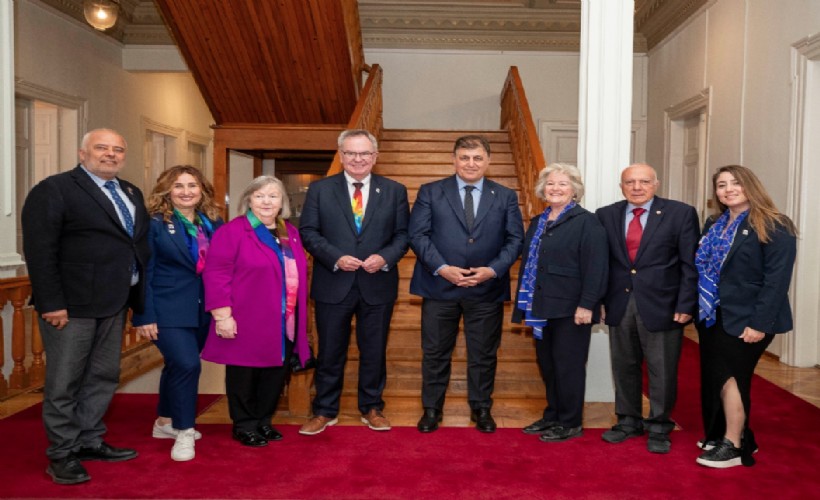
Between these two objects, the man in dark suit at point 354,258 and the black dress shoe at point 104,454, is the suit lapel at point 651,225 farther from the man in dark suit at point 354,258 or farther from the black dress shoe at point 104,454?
the black dress shoe at point 104,454

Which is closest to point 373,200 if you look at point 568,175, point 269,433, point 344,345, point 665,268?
point 344,345

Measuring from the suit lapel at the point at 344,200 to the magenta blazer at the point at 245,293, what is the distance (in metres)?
0.48

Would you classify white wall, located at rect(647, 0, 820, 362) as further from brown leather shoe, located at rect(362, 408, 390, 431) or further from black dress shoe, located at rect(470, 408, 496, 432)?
brown leather shoe, located at rect(362, 408, 390, 431)

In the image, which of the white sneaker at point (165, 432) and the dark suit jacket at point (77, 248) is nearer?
the dark suit jacket at point (77, 248)

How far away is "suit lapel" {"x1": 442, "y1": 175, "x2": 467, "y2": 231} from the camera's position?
3828 millimetres

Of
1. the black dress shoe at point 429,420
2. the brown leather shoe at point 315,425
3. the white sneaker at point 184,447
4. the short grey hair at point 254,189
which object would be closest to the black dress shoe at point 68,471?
the white sneaker at point 184,447

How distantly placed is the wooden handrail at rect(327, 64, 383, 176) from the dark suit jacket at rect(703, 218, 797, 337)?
3696 millimetres

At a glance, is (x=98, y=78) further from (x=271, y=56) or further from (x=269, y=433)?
(x=269, y=433)

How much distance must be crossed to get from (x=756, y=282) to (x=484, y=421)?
1.58m

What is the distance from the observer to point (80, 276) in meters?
3.14

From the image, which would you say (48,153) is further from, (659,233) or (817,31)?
(817,31)

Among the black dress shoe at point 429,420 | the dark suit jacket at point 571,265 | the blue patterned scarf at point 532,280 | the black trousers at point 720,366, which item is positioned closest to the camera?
the black trousers at point 720,366

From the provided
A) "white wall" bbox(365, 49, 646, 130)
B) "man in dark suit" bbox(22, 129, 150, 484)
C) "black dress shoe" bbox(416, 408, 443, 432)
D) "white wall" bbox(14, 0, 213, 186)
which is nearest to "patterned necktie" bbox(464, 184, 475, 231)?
"black dress shoe" bbox(416, 408, 443, 432)

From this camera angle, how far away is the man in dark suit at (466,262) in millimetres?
3799
